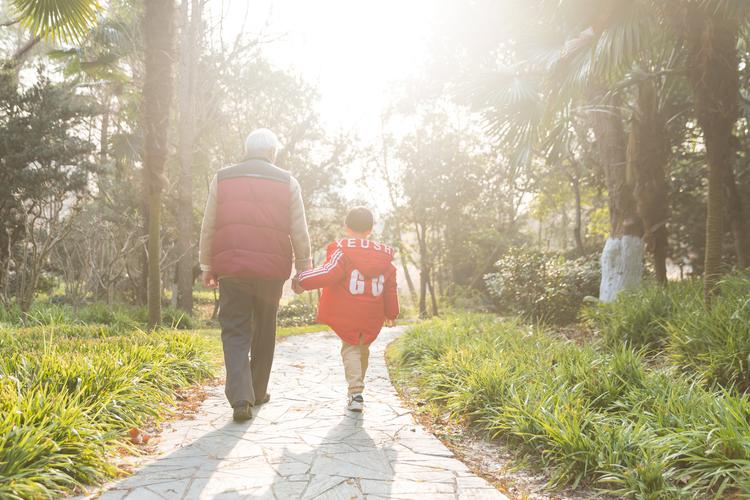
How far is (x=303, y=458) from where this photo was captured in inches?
113

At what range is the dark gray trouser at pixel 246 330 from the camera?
3.39m

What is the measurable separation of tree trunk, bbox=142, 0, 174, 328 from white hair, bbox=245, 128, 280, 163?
2826mm

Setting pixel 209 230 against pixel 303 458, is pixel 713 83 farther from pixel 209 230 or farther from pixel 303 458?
pixel 303 458

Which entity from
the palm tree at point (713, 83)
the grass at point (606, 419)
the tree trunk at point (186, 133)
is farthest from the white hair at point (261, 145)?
the tree trunk at point (186, 133)

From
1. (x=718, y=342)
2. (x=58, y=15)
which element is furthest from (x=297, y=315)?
(x=718, y=342)

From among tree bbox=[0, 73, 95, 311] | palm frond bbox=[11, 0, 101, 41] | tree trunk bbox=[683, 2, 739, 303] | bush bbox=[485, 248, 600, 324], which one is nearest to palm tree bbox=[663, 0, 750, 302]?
tree trunk bbox=[683, 2, 739, 303]

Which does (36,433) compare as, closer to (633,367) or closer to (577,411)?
(577,411)

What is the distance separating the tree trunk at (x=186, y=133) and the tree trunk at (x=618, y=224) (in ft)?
30.2

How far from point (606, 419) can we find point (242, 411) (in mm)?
2212

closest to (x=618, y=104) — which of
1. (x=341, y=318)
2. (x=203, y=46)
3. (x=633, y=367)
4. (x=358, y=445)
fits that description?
(x=633, y=367)

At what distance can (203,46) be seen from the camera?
14.1 m

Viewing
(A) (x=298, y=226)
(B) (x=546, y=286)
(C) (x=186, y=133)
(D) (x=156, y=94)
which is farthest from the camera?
(C) (x=186, y=133)

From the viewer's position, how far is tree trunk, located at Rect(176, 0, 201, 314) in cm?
1272

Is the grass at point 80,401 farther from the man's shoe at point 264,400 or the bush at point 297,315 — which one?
→ the bush at point 297,315
